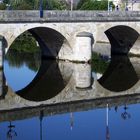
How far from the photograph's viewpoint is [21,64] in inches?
1281

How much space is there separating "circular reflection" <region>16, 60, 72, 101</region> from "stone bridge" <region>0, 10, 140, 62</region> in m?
1.16

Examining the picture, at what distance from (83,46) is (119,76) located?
3209mm

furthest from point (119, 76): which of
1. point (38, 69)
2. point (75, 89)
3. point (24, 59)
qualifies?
point (24, 59)

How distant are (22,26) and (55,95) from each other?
658 centimetres

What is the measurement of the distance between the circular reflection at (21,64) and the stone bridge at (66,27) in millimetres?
1739

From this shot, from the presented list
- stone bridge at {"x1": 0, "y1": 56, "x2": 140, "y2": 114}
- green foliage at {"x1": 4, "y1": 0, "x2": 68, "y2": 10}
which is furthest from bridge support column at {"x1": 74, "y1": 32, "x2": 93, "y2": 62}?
green foliage at {"x1": 4, "y1": 0, "x2": 68, "y2": 10}

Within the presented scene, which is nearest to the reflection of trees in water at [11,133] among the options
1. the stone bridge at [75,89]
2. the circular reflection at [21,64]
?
the stone bridge at [75,89]

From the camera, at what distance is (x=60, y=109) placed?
1895 centimetres

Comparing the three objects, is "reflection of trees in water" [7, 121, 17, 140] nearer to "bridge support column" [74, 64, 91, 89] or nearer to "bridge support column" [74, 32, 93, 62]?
"bridge support column" [74, 64, 91, 89]

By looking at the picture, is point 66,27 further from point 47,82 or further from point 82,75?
point 47,82

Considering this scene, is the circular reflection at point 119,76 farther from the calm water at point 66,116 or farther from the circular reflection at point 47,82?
the circular reflection at point 47,82

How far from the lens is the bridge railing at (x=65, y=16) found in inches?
1034

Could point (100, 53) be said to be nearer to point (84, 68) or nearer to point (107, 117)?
point (84, 68)

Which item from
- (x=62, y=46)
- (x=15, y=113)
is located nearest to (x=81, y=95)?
(x=15, y=113)
